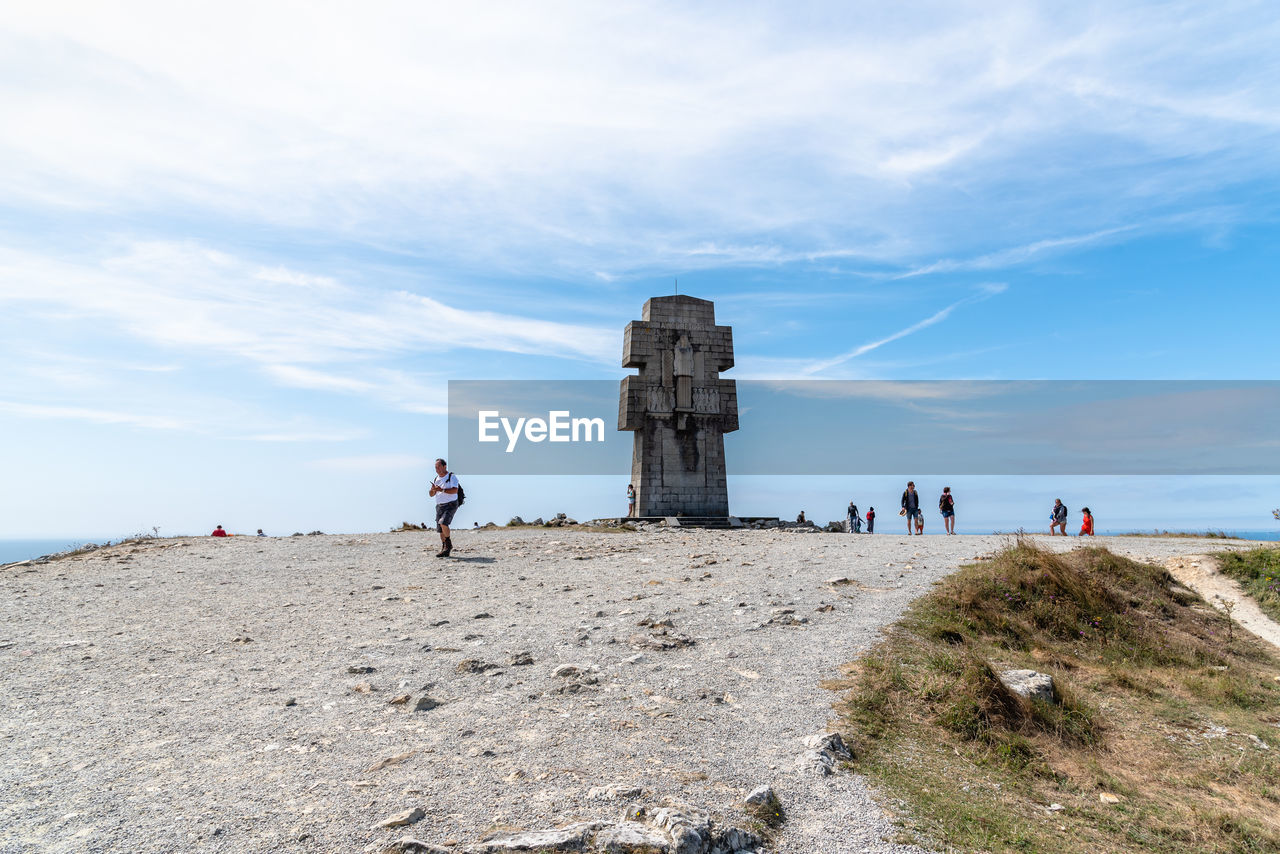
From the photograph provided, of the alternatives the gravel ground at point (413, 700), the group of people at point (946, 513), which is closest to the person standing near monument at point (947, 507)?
the group of people at point (946, 513)

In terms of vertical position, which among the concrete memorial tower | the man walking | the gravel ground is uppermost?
the concrete memorial tower

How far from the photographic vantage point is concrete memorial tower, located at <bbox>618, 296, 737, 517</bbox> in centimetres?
2639

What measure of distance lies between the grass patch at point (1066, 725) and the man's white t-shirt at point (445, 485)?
9.20 m

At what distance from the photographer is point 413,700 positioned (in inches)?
257

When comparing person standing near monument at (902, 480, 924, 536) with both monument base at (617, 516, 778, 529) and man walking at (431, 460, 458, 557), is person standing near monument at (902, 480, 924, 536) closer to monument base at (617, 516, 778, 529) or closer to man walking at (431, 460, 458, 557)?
monument base at (617, 516, 778, 529)

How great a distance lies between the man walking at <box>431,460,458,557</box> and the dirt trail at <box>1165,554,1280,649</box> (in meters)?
13.7

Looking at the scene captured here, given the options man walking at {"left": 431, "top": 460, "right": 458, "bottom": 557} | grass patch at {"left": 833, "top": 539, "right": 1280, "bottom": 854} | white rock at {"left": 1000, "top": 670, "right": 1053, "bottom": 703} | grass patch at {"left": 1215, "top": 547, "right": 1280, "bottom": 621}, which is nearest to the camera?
grass patch at {"left": 833, "top": 539, "right": 1280, "bottom": 854}

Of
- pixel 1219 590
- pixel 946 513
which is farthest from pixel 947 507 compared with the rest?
pixel 1219 590

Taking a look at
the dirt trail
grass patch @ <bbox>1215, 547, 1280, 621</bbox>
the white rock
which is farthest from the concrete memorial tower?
the white rock

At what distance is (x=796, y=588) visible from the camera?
11.3 m

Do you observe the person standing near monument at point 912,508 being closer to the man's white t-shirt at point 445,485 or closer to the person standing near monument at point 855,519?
the person standing near monument at point 855,519

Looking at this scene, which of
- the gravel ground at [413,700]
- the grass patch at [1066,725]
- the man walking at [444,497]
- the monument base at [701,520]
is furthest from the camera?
the monument base at [701,520]

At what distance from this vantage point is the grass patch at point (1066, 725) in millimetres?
5469

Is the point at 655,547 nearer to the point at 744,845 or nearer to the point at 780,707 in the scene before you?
the point at 780,707
